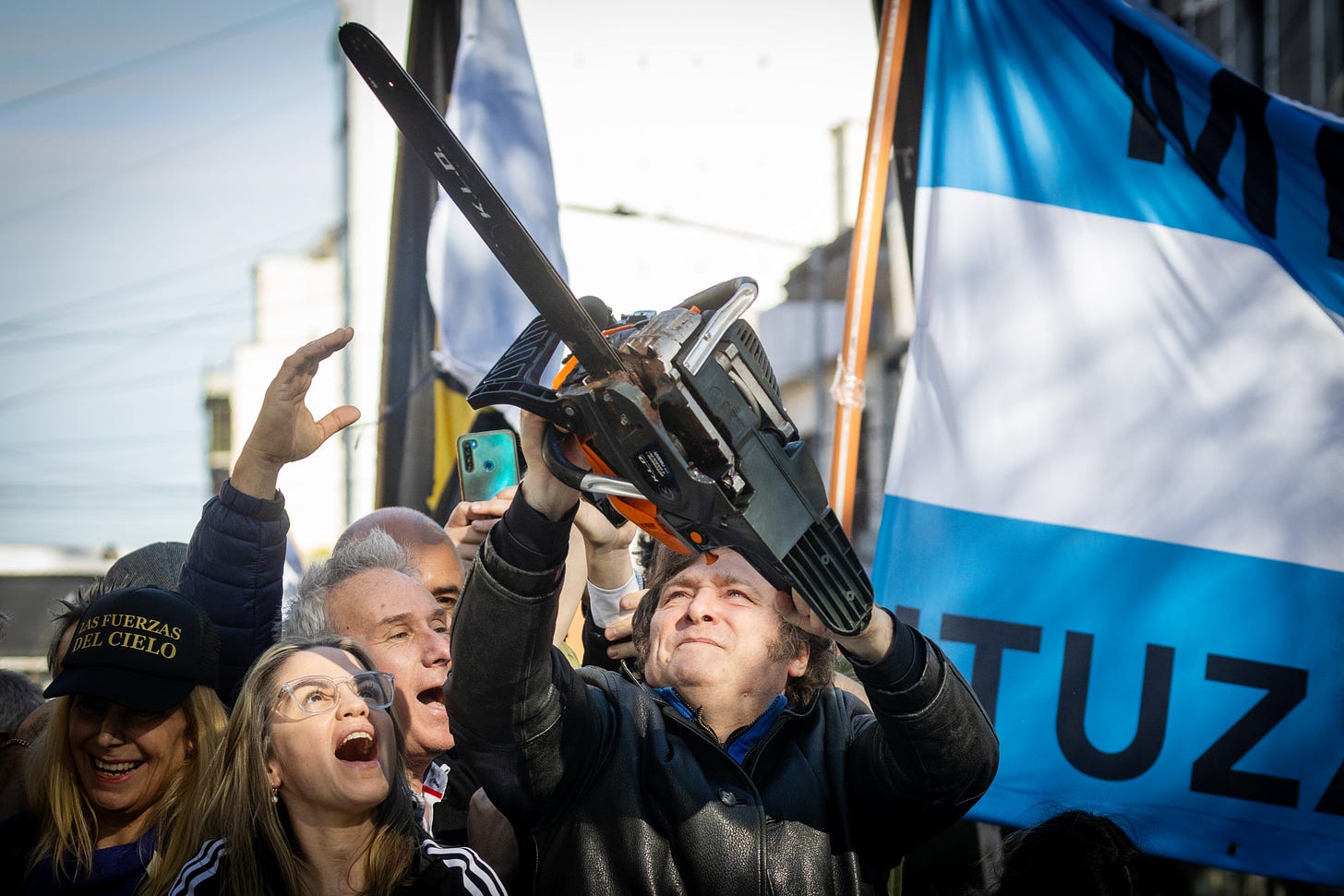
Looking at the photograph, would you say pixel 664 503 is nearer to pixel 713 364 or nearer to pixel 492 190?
pixel 713 364

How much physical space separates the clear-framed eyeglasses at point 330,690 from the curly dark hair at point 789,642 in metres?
0.52

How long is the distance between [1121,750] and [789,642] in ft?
4.68

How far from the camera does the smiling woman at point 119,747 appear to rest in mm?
2621

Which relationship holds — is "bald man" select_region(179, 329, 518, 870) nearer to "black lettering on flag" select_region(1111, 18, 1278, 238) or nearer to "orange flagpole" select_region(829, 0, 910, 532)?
"orange flagpole" select_region(829, 0, 910, 532)

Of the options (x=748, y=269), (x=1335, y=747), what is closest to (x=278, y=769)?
(x=1335, y=747)

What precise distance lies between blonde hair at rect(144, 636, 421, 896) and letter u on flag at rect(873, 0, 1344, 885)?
5.08 feet

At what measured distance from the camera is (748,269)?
15.2 m

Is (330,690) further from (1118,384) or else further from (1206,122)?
(1206,122)

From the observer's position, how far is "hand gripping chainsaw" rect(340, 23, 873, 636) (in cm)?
182

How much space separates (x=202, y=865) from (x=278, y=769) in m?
0.21

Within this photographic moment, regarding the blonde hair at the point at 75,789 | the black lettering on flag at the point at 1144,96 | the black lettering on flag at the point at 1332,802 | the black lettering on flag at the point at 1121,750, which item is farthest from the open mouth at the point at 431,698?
the black lettering on flag at the point at 1144,96

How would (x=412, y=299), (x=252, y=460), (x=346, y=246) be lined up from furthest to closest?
(x=346, y=246), (x=412, y=299), (x=252, y=460)

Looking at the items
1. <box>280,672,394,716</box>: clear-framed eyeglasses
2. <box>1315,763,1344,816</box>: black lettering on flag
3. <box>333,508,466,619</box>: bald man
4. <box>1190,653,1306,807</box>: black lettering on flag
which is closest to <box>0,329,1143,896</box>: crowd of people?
<box>280,672,394,716</box>: clear-framed eyeglasses

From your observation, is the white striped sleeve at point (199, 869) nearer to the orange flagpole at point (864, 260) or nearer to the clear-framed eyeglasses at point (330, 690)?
the clear-framed eyeglasses at point (330, 690)
